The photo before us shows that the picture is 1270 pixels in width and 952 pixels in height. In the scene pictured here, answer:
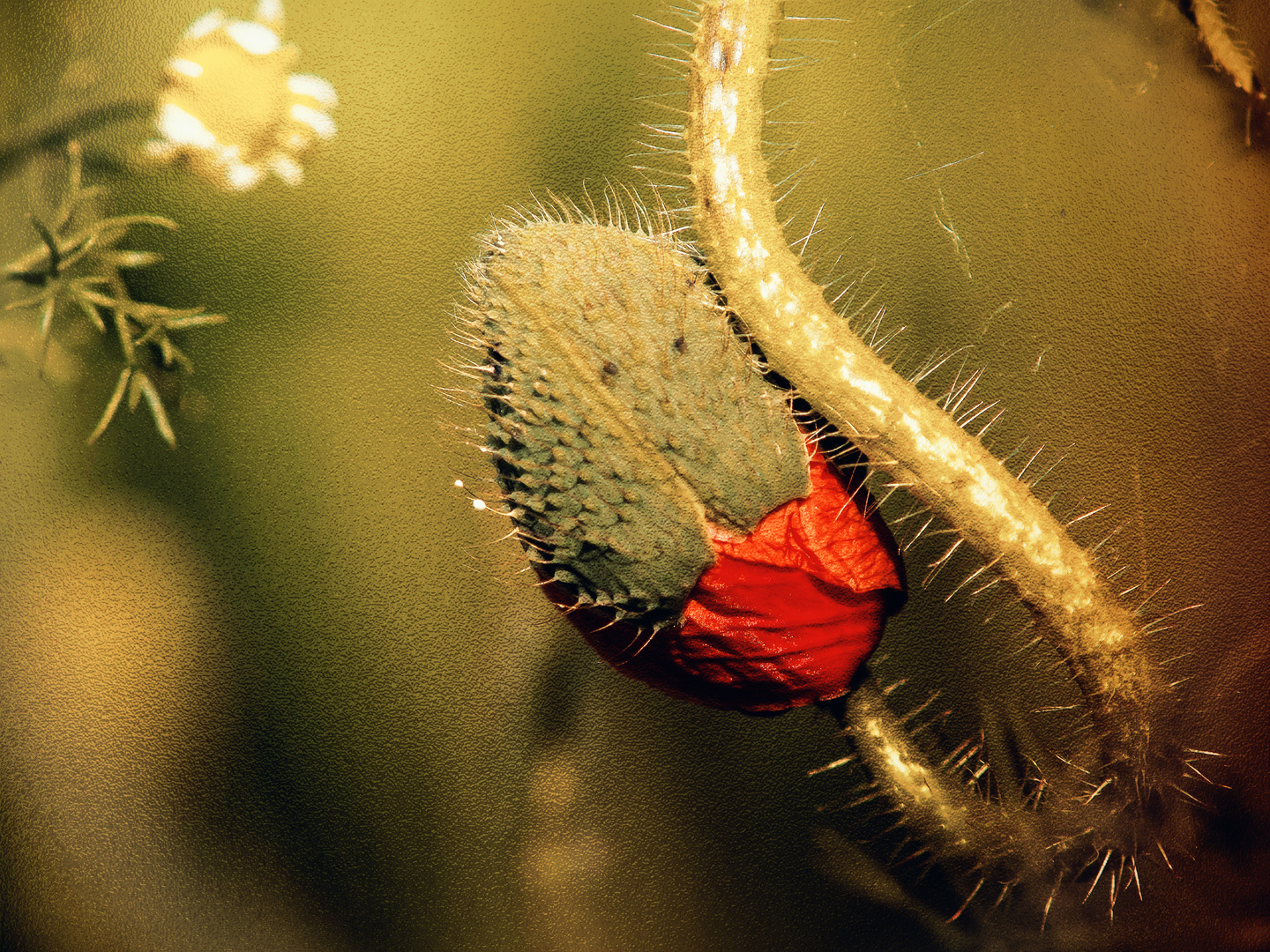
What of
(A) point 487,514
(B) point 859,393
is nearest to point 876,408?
(B) point 859,393

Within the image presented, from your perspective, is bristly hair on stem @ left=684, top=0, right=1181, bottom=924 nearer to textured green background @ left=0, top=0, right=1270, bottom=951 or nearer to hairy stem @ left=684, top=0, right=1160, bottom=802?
hairy stem @ left=684, top=0, right=1160, bottom=802

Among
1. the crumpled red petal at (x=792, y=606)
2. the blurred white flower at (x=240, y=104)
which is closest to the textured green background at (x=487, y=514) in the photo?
the blurred white flower at (x=240, y=104)

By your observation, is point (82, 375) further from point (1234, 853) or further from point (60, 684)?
point (1234, 853)

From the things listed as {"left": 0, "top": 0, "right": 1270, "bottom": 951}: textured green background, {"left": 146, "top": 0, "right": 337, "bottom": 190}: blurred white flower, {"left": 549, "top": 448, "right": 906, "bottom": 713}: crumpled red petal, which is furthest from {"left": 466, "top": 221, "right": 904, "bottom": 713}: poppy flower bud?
{"left": 146, "top": 0, "right": 337, "bottom": 190}: blurred white flower

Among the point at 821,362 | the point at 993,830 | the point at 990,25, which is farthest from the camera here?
the point at 990,25

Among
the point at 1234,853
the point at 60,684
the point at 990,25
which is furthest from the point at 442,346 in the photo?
the point at 1234,853

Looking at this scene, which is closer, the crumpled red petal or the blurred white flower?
the crumpled red petal

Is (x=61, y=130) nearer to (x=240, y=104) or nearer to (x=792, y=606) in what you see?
(x=240, y=104)
